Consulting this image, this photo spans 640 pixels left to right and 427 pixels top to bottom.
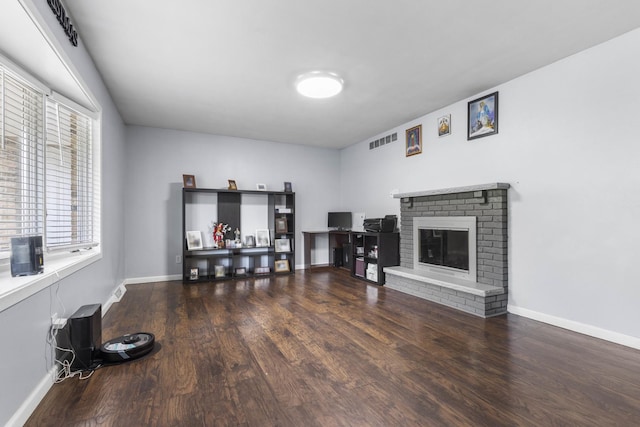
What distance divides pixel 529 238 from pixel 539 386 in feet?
5.73

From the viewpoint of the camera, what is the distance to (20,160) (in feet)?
6.52

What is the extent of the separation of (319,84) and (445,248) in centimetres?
Answer: 267

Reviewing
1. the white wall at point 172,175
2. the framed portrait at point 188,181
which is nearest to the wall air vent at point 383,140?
the white wall at point 172,175

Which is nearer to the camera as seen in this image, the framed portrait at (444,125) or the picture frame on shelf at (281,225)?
the framed portrait at (444,125)

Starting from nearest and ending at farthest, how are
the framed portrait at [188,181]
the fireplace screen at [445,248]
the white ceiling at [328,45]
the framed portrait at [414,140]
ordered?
1. the white ceiling at [328,45]
2. the fireplace screen at [445,248]
3. the framed portrait at [414,140]
4. the framed portrait at [188,181]

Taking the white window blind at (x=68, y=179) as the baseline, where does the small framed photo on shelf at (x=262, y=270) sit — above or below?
below

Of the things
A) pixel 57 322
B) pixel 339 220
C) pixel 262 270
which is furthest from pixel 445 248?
pixel 57 322

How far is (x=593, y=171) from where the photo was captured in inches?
108

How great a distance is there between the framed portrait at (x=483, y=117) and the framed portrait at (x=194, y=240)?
435cm

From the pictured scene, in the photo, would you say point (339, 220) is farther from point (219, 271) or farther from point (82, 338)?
point (82, 338)

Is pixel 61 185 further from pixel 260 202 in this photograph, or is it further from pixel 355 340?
pixel 260 202

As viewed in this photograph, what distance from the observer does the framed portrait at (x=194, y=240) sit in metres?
5.04

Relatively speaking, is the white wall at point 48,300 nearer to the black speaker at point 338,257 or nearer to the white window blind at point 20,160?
the white window blind at point 20,160

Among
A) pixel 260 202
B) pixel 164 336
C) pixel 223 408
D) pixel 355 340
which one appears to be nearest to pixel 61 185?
pixel 164 336
